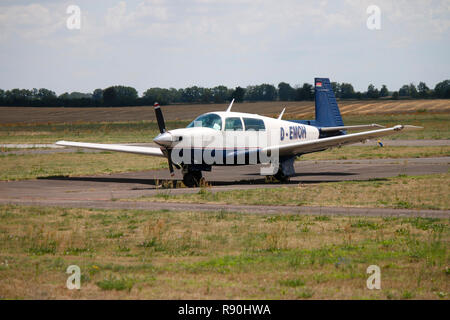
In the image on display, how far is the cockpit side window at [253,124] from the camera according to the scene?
74.5 feet

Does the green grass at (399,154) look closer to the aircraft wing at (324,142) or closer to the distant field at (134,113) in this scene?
the aircraft wing at (324,142)

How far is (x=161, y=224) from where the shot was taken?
13164 mm

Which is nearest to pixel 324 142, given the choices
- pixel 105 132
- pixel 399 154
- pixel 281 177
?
pixel 281 177

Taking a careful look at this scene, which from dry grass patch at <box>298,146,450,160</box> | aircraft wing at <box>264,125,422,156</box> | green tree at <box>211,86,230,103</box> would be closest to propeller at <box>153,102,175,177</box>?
aircraft wing at <box>264,125,422,156</box>

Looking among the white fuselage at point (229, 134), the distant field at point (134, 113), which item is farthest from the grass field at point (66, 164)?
the distant field at point (134, 113)

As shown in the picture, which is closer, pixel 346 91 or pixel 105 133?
pixel 105 133

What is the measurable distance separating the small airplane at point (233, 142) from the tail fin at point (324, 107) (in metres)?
1.70

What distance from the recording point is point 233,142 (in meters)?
22.2

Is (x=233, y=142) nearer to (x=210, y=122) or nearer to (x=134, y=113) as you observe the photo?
(x=210, y=122)

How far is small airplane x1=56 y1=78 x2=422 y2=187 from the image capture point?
21078mm

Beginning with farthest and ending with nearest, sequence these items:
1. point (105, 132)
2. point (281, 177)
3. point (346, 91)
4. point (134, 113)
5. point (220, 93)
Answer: point (346, 91)
point (220, 93)
point (134, 113)
point (105, 132)
point (281, 177)

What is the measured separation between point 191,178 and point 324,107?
320 inches

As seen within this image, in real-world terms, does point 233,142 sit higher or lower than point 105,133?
higher
